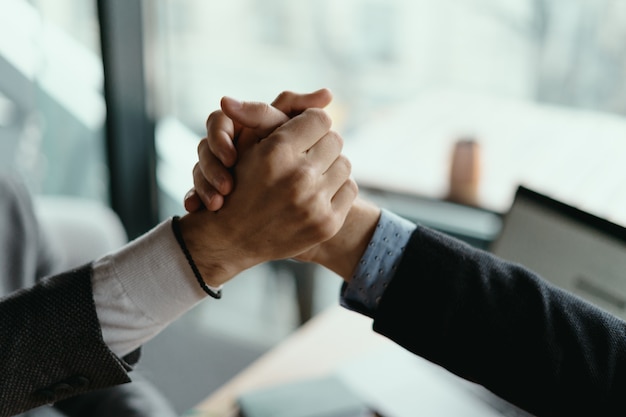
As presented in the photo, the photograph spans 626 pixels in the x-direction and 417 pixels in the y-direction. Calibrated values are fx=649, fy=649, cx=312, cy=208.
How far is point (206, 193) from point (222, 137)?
0.08 meters

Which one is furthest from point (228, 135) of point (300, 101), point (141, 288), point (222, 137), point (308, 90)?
point (308, 90)

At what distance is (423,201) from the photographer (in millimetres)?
2078

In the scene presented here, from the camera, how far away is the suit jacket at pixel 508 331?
833 mm

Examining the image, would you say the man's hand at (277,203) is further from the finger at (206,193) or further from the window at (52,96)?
the window at (52,96)

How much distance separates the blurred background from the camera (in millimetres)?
1799

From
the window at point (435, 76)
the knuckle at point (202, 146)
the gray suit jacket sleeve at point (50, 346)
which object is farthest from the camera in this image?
the window at point (435, 76)

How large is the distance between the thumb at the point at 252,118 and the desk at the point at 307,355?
1.72 feet

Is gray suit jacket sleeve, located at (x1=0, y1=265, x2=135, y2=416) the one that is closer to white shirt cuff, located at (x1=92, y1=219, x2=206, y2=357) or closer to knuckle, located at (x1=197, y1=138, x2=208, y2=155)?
white shirt cuff, located at (x1=92, y1=219, x2=206, y2=357)


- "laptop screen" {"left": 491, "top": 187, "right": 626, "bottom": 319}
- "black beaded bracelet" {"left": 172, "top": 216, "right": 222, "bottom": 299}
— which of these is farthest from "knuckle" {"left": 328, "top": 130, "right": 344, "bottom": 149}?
"laptop screen" {"left": 491, "top": 187, "right": 626, "bottom": 319}

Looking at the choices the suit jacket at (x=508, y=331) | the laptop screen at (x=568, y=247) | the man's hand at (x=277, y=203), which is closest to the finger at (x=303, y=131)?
the man's hand at (x=277, y=203)

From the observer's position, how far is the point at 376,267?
36.4 inches

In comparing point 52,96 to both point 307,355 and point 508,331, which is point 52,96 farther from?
point 508,331

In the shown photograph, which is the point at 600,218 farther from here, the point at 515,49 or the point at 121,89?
the point at 121,89

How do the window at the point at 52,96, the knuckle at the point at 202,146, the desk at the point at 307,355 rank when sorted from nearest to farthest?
1. the knuckle at the point at 202,146
2. the desk at the point at 307,355
3. the window at the point at 52,96
